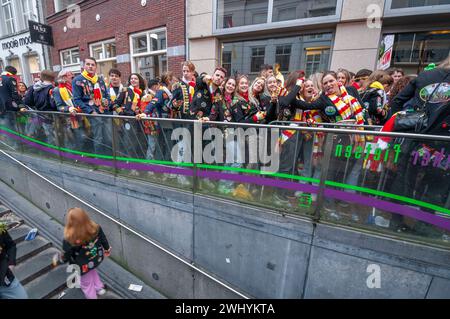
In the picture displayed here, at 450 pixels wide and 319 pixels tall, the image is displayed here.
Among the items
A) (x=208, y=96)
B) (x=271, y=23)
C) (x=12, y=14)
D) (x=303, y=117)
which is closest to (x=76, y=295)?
(x=208, y=96)

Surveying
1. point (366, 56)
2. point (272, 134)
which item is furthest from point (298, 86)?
point (366, 56)

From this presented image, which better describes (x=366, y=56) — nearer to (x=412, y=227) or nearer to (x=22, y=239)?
(x=412, y=227)

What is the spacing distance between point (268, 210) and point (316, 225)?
631mm

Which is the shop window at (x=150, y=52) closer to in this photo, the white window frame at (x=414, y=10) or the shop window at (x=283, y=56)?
the shop window at (x=283, y=56)

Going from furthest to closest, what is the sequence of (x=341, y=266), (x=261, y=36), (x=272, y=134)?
(x=261, y=36)
(x=272, y=134)
(x=341, y=266)

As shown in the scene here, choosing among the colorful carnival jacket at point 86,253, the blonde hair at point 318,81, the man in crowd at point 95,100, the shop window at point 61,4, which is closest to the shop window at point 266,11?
the blonde hair at point 318,81

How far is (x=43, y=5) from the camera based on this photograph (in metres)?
12.1

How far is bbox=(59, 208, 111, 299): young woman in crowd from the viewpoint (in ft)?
10.4

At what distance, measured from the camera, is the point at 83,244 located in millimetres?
3336

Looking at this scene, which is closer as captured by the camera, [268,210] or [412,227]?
[412,227]

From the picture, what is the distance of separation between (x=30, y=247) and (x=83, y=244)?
237 centimetres

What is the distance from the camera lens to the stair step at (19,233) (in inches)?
185

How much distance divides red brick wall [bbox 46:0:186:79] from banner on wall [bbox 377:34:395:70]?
19.2ft

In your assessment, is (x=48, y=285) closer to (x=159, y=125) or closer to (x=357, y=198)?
(x=159, y=125)
